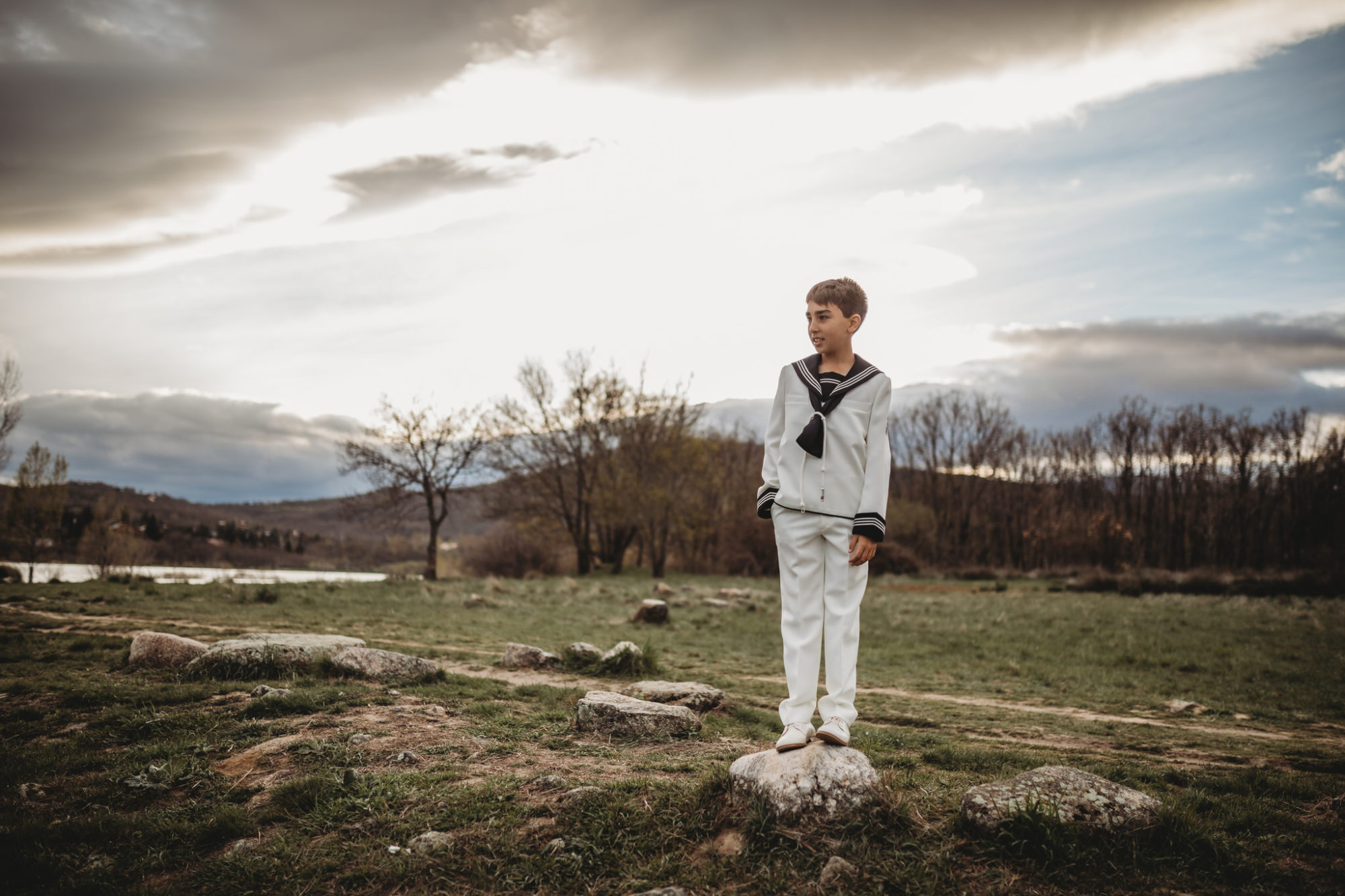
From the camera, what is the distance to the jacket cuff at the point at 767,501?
175 inches

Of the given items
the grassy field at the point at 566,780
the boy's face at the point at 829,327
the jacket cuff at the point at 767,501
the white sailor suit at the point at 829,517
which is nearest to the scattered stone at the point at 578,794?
the grassy field at the point at 566,780

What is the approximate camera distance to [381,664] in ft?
29.3

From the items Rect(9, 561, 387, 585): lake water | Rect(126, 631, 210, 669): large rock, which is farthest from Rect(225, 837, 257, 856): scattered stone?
Rect(9, 561, 387, 585): lake water

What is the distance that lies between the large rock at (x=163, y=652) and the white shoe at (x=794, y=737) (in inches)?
326

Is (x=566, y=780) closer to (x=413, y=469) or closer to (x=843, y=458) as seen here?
(x=843, y=458)

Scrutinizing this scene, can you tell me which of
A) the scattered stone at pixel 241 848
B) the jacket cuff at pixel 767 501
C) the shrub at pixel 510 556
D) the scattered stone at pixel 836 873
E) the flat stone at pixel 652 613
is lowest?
the shrub at pixel 510 556

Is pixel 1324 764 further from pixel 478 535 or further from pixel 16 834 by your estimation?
pixel 478 535

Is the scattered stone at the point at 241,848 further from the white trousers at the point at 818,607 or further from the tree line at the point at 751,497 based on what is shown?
the tree line at the point at 751,497

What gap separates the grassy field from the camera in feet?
12.6

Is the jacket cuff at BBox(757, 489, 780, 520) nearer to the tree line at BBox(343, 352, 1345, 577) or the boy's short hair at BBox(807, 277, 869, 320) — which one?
the boy's short hair at BBox(807, 277, 869, 320)

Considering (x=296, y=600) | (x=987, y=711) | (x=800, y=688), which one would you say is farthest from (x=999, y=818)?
(x=296, y=600)

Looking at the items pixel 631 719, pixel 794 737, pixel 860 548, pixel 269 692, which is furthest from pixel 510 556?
pixel 860 548

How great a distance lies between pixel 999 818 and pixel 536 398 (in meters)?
42.1

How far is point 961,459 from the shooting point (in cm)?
6706
